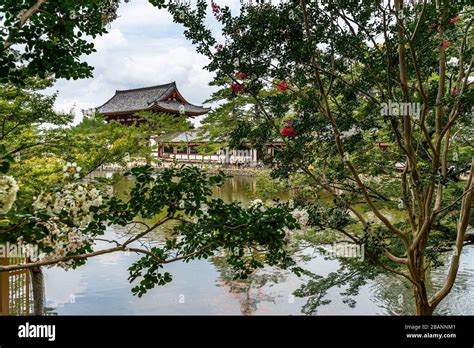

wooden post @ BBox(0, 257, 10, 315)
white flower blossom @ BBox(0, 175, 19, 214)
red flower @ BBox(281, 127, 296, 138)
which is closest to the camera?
white flower blossom @ BBox(0, 175, 19, 214)

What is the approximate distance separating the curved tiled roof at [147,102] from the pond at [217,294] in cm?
1079

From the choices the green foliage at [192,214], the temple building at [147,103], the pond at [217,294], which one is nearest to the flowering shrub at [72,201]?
the green foliage at [192,214]

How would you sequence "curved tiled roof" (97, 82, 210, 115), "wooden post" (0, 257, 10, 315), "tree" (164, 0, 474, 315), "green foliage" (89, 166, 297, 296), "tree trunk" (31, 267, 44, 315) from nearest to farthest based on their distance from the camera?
"green foliage" (89, 166, 297, 296) < "tree" (164, 0, 474, 315) < "wooden post" (0, 257, 10, 315) < "tree trunk" (31, 267, 44, 315) < "curved tiled roof" (97, 82, 210, 115)

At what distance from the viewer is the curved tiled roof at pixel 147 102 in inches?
686

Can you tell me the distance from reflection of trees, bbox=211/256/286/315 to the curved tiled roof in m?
10.9

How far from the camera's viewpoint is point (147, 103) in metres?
17.5

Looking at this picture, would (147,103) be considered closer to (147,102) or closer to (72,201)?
(147,102)

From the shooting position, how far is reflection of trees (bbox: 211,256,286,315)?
5803 millimetres

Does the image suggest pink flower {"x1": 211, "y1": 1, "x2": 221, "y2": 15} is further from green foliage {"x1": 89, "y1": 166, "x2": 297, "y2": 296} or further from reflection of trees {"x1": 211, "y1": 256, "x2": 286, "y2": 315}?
reflection of trees {"x1": 211, "y1": 256, "x2": 286, "y2": 315}

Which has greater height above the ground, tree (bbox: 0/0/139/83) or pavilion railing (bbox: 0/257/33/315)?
tree (bbox: 0/0/139/83)

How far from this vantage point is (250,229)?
176cm

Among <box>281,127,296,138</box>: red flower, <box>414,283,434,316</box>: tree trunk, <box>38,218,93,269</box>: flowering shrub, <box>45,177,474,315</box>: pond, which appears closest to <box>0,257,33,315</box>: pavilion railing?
<box>45,177,474,315</box>: pond

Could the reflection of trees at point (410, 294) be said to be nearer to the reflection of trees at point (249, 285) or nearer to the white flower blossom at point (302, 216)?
the reflection of trees at point (249, 285)
